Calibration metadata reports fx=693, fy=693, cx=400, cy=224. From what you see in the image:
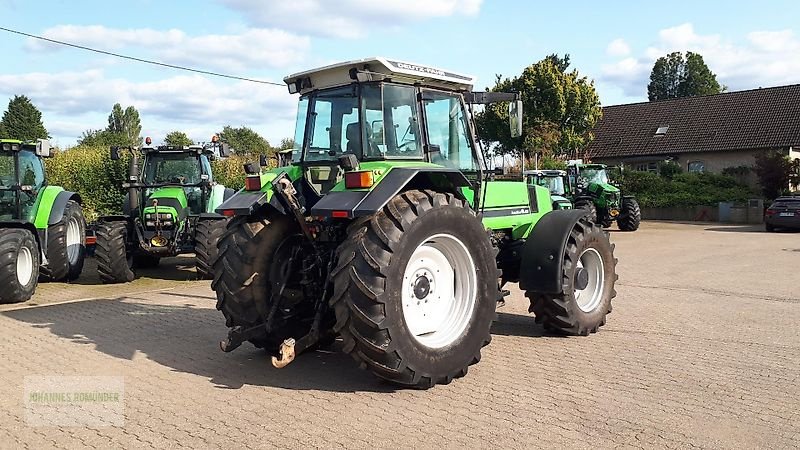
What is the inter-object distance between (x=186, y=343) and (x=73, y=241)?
21.3 ft

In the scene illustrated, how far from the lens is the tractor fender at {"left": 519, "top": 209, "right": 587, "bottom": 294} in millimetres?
6660

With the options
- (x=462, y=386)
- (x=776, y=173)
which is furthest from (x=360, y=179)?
(x=776, y=173)

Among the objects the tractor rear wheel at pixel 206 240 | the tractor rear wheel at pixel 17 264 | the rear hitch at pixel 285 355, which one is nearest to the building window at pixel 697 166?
the tractor rear wheel at pixel 206 240

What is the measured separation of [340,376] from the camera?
5703 mm

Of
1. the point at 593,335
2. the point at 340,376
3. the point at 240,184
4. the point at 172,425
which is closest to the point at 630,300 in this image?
the point at 593,335

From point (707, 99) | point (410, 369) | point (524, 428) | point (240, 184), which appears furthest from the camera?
point (707, 99)

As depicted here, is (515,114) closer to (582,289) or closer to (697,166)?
(582,289)

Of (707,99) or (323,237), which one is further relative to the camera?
(707,99)

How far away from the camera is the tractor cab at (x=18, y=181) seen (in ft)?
35.2

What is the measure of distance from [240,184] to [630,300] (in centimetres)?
1439

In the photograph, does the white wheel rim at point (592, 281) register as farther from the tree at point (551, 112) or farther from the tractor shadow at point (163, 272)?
the tree at point (551, 112)

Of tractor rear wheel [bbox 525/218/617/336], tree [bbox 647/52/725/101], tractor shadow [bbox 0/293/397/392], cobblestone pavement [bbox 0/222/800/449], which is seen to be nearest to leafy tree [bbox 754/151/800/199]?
cobblestone pavement [bbox 0/222/800/449]

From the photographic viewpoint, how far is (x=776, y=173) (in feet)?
99.5

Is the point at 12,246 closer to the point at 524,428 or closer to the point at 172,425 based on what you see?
the point at 172,425
